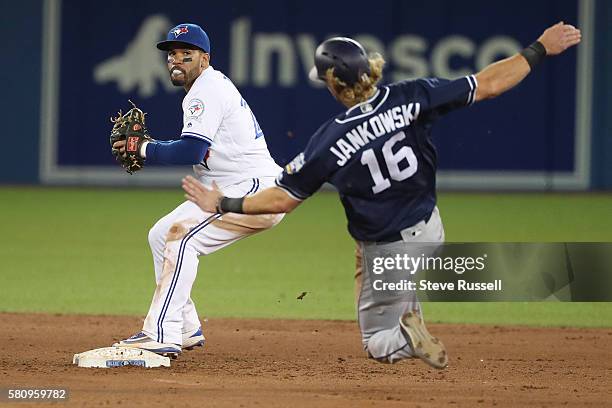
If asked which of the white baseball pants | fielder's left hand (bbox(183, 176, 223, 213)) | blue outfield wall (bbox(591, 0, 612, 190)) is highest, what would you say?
blue outfield wall (bbox(591, 0, 612, 190))

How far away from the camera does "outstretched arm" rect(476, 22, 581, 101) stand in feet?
20.2

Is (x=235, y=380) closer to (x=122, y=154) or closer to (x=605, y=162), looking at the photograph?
(x=122, y=154)

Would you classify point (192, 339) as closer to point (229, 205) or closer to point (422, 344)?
point (229, 205)

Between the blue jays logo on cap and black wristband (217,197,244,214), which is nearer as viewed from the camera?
black wristband (217,197,244,214)

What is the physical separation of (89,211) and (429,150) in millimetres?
12972

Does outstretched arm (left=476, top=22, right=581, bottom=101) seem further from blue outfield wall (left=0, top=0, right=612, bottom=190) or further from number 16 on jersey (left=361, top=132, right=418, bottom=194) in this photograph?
blue outfield wall (left=0, top=0, right=612, bottom=190)

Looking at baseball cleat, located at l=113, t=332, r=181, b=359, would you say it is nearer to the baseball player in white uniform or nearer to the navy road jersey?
the baseball player in white uniform

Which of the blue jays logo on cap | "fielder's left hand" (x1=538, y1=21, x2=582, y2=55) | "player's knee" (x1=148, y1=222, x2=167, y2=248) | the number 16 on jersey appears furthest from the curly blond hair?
"player's knee" (x1=148, y1=222, x2=167, y2=248)

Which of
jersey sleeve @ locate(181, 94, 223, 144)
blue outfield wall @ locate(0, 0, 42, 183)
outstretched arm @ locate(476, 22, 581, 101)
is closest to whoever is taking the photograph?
outstretched arm @ locate(476, 22, 581, 101)

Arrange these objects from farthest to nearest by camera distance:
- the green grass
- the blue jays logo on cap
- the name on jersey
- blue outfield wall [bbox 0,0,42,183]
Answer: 1. blue outfield wall [bbox 0,0,42,183]
2. the green grass
3. the blue jays logo on cap
4. the name on jersey

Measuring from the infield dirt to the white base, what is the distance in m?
0.07

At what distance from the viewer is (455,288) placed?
6973 millimetres

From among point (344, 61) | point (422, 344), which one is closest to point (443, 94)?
point (344, 61)

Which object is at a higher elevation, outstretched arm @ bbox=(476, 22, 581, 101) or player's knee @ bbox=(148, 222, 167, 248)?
outstretched arm @ bbox=(476, 22, 581, 101)
